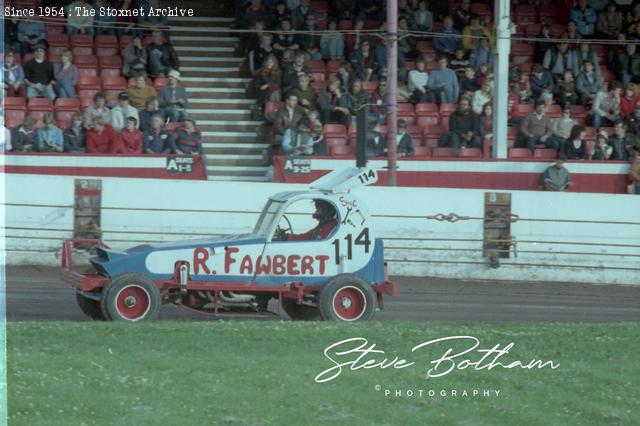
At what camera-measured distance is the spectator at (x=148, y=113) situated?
81.4 ft

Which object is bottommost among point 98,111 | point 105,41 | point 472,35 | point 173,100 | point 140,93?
point 98,111

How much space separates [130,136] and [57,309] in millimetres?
7786

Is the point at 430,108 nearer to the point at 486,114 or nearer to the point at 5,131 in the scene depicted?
the point at 486,114

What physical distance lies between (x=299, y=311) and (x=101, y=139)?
348 inches

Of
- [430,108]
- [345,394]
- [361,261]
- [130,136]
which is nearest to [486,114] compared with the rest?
[430,108]

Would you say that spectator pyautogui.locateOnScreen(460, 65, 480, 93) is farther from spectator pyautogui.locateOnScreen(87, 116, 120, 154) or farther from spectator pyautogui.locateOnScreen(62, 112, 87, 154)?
spectator pyautogui.locateOnScreen(62, 112, 87, 154)

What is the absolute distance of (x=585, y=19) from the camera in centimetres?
3003

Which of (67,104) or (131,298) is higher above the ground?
(67,104)

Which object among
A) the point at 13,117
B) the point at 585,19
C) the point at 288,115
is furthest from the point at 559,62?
the point at 13,117

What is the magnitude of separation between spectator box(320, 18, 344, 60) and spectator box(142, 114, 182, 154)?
459cm

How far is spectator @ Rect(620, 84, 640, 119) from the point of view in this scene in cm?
2753

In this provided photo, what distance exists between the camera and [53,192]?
22.0 m

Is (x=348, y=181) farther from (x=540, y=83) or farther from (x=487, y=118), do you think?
(x=540, y=83)

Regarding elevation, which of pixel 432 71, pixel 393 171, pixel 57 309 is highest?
pixel 432 71
